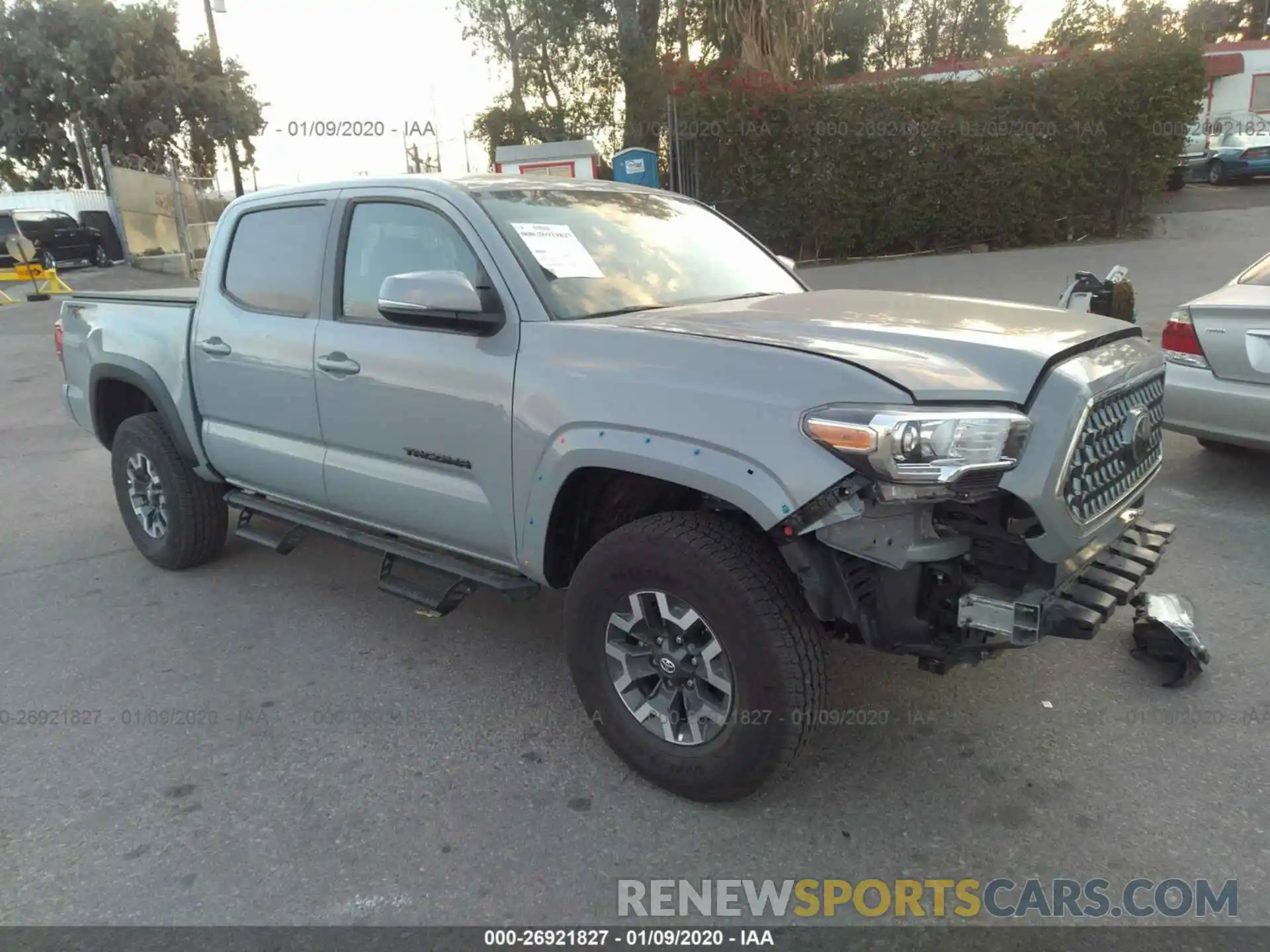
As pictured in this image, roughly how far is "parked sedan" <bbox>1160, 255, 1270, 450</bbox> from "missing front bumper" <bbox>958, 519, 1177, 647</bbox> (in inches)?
100.0

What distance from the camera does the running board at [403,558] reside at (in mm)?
3295

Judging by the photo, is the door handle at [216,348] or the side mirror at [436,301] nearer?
the side mirror at [436,301]

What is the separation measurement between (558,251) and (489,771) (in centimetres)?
181

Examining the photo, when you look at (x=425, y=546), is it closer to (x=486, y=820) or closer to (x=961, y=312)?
(x=486, y=820)

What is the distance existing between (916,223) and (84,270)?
2002cm

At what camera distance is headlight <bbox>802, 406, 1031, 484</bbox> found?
2.28m

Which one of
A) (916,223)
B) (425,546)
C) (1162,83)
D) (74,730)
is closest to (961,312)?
(425,546)

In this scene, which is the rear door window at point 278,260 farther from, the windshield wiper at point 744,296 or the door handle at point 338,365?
the windshield wiper at point 744,296

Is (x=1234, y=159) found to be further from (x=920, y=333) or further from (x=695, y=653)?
(x=695, y=653)

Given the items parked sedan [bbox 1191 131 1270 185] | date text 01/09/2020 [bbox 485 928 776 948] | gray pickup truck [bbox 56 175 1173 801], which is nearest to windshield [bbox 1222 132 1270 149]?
parked sedan [bbox 1191 131 1270 185]

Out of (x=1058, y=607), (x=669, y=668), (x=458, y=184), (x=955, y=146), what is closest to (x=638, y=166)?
(x=955, y=146)

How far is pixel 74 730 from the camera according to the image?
338 cm

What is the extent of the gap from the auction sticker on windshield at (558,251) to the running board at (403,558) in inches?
43.0

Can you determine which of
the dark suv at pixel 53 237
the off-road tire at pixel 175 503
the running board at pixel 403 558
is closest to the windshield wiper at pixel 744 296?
the running board at pixel 403 558
